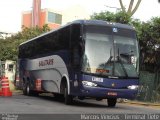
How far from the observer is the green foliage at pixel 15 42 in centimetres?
5272

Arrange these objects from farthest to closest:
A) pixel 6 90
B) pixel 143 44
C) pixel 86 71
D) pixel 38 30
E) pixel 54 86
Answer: pixel 38 30
pixel 143 44
pixel 6 90
pixel 54 86
pixel 86 71

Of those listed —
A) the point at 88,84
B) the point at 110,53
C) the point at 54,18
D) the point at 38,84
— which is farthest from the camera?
the point at 54,18

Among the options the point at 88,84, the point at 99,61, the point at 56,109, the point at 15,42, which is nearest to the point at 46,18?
the point at 15,42

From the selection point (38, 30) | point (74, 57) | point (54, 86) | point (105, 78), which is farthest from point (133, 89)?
point (38, 30)

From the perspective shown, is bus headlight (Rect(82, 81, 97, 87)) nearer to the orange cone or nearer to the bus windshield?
the bus windshield

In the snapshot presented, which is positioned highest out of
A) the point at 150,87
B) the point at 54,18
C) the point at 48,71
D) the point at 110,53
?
the point at 54,18

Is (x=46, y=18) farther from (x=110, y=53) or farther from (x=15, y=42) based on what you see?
(x=110, y=53)

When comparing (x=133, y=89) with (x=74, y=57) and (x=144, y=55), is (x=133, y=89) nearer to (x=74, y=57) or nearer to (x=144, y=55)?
(x=74, y=57)

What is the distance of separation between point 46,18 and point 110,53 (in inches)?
2764

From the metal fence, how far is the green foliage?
23.0 m

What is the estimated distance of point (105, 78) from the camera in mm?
19984

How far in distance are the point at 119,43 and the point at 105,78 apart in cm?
169

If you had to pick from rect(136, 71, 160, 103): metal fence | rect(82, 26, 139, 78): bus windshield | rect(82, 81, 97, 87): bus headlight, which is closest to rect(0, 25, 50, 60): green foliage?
rect(136, 71, 160, 103): metal fence

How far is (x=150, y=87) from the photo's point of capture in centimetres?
3002
